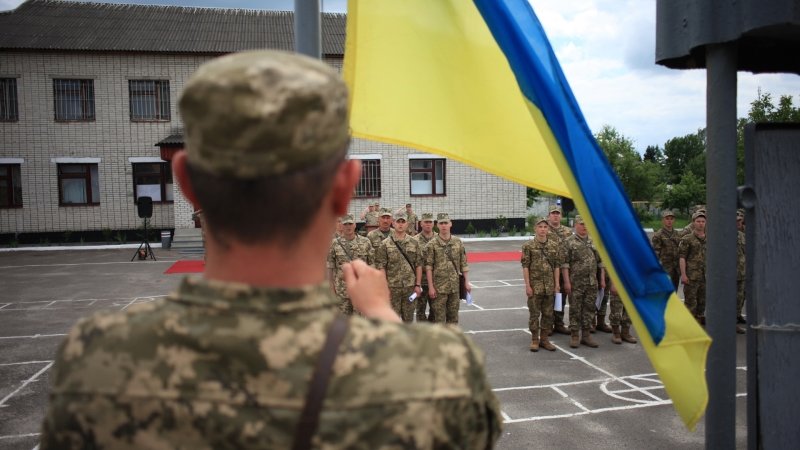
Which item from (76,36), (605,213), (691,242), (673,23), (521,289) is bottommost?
(521,289)

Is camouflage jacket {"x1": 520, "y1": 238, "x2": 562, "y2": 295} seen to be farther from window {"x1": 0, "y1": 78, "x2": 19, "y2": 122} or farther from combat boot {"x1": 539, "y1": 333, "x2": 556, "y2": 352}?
window {"x1": 0, "y1": 78, "x2": 19, "y2": 122}

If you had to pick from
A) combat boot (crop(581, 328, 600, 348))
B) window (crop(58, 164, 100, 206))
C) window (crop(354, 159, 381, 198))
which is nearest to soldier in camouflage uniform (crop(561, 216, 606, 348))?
combat boot (crop(581, 328, 600, 348))

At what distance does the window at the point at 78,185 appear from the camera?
2531 centimetres

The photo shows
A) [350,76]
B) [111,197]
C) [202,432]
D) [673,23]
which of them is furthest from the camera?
[111,197]

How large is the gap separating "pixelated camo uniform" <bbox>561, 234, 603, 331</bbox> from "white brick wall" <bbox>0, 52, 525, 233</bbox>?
19.4m

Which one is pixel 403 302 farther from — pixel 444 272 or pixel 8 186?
pixel 8 186

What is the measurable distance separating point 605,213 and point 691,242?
857 centimetres

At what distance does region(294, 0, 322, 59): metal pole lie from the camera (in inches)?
91.1

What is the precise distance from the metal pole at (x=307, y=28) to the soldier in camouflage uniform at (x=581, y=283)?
7.62 metres

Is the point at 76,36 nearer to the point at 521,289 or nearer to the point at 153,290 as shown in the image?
the point at 153,290

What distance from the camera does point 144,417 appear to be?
1.17 meters

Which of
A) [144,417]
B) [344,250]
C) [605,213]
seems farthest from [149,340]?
[344,250]

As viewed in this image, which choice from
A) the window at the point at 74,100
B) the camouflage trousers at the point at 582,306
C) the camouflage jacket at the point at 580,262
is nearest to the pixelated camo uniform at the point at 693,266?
the camouflage jacket at the point at 580,262

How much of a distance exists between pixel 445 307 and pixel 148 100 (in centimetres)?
2085
